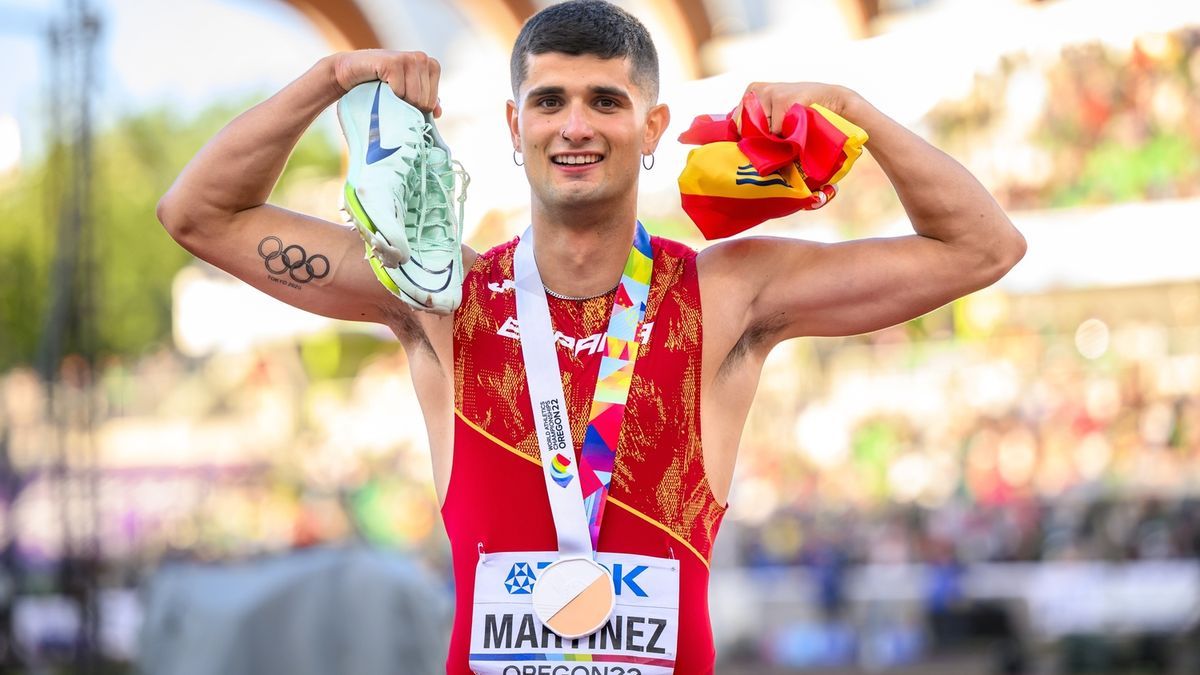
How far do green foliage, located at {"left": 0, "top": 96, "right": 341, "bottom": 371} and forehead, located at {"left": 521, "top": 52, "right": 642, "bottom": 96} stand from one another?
35.3 meters

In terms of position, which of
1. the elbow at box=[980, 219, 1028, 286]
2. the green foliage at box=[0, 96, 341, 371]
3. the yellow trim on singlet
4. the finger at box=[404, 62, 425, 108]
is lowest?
the yellow trim on singlet

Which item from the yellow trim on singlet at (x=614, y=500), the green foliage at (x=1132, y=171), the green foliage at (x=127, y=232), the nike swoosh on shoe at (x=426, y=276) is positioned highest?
the green foliage at (x=127, y=232)

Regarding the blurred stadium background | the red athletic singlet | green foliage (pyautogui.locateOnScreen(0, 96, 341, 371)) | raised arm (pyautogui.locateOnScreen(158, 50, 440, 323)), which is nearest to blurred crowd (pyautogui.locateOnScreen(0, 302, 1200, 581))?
the blurred stadium background

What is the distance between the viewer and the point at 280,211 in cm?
296

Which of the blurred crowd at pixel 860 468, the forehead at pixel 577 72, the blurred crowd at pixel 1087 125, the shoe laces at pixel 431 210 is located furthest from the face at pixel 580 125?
the blurred crowd at pixel 1087 125

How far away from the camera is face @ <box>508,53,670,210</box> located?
2.66 meters

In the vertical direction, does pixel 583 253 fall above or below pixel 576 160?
below

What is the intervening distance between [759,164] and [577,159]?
0.35 metres

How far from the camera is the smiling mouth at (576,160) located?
2.67m

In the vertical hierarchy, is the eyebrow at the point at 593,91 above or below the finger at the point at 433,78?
below

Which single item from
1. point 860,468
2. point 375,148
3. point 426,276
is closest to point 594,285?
point 426,276

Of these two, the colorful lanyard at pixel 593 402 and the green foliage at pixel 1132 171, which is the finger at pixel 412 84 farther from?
the green foliage at pixel 1132 171

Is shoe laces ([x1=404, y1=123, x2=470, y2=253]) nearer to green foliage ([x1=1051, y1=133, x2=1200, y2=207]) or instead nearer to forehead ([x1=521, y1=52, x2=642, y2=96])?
forehead ([x1=521, y1=52, x2=642, y2=96])

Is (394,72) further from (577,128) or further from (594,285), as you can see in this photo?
(594,285)
